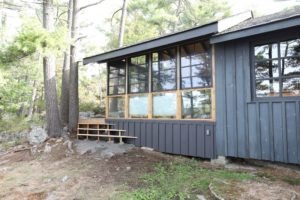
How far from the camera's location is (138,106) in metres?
8.05

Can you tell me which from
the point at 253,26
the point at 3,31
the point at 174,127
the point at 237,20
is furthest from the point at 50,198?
the point at 3,31

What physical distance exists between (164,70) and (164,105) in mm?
953

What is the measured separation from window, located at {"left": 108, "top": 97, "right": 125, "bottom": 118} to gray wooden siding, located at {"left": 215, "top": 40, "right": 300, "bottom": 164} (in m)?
3.25

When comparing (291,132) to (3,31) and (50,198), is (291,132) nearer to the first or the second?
(50,198)

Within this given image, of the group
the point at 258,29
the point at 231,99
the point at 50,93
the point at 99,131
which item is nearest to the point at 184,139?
the point at 231,99

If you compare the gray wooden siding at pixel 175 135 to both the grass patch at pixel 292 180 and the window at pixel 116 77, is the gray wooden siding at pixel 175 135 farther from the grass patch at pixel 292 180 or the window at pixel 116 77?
the grass patch at pixel 292 180

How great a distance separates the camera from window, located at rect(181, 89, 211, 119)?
649cm

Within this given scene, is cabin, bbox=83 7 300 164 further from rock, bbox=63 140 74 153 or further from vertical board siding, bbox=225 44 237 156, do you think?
rock, bbox=63 140 74 153

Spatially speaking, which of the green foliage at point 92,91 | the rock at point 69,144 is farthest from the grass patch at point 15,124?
the rock at point 69,144

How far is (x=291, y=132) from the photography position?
521cm

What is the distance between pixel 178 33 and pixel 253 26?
1.82 m

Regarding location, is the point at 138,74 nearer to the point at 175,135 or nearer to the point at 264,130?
the point at 175,135

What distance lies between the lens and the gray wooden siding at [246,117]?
17.2 feet

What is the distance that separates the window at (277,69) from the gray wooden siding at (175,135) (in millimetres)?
1478
